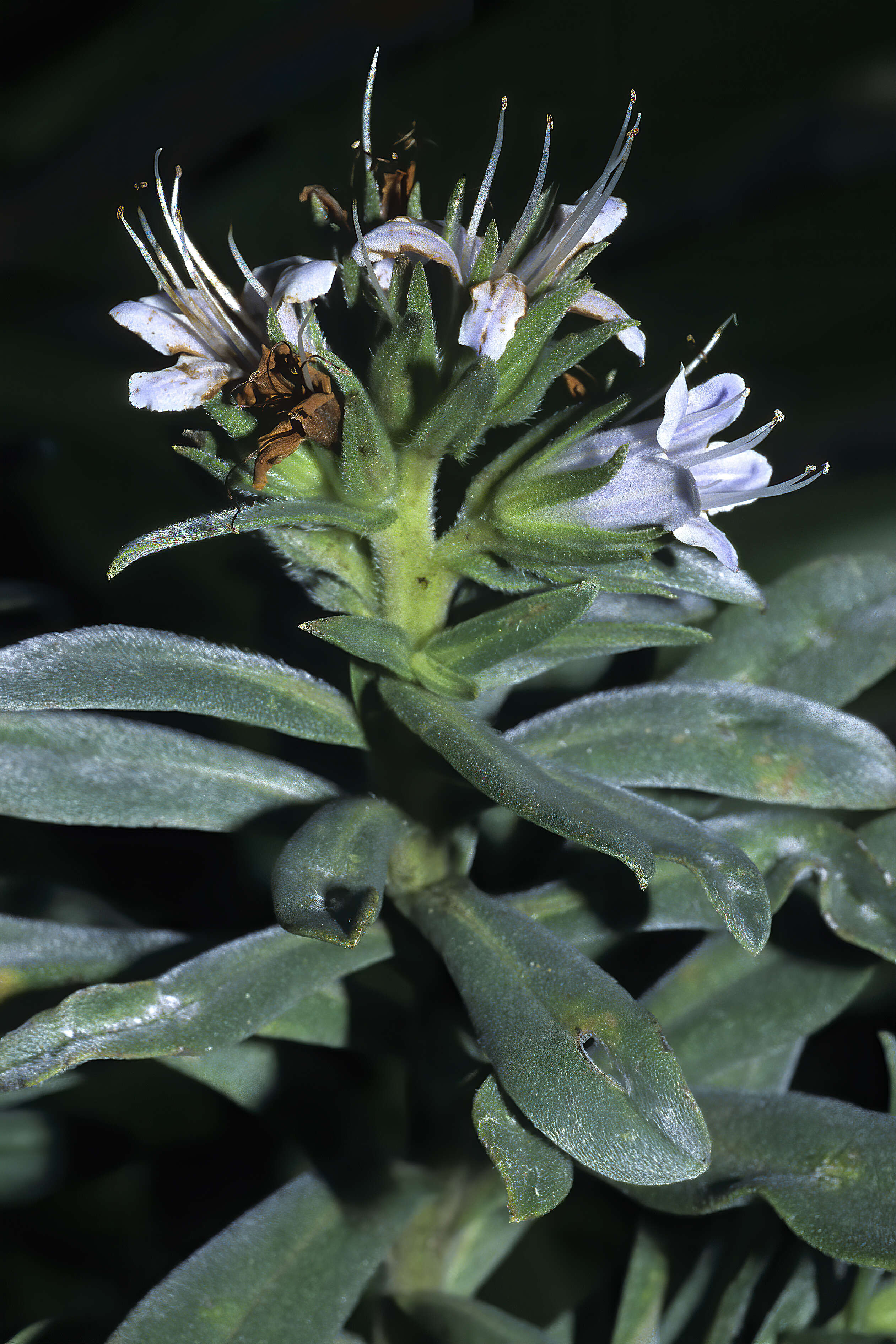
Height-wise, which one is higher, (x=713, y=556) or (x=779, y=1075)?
(x=713, y=556)

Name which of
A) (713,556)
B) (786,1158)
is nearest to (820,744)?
(713,556)

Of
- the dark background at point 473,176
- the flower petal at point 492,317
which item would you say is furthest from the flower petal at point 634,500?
the dark background at point 473,176

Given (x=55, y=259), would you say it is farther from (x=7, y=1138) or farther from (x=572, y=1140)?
(x=572, y=1140)

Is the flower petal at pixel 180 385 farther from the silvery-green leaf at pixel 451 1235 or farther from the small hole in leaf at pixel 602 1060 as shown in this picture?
the silvery-green leaf at pixel 451 1235

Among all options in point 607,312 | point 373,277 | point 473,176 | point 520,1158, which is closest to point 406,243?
point 373,277

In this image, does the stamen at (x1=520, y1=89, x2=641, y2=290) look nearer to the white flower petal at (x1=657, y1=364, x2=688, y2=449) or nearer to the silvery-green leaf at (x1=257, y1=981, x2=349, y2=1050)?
the white flower petal at (x1=657, y1=364, x2=688, y2=449)

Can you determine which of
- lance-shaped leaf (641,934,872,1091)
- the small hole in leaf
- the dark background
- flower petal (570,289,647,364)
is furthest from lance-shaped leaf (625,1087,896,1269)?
the dark background

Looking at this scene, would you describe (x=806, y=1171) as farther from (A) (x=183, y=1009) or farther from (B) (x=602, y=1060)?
(A) (x=183, y=1009)
